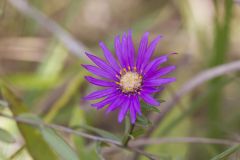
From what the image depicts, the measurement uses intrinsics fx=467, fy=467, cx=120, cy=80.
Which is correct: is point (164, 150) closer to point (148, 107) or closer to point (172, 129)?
point (172, 129)

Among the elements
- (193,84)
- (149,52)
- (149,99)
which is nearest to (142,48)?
(149,52)

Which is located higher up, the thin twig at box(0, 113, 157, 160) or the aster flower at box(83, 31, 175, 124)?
the aster flower at box(83, 31, 175, 124)

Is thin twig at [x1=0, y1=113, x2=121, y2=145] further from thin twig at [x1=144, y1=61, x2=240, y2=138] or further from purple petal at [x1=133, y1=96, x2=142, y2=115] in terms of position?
thin twig at [x1=144, y1=61, x2=240, y2=138]

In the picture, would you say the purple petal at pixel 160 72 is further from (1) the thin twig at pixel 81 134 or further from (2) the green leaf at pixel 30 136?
(2) the green leaf at pixel 30 136

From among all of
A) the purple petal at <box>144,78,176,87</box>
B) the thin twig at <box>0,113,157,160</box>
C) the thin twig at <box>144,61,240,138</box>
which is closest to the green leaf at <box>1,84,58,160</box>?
the thin twig at <box>0,113,157,160</box>

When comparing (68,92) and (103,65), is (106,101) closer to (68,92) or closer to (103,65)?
(103,65)

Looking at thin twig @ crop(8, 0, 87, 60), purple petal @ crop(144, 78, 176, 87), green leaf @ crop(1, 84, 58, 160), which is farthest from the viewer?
thin twig @ crop(8, 0, 87, 60)
